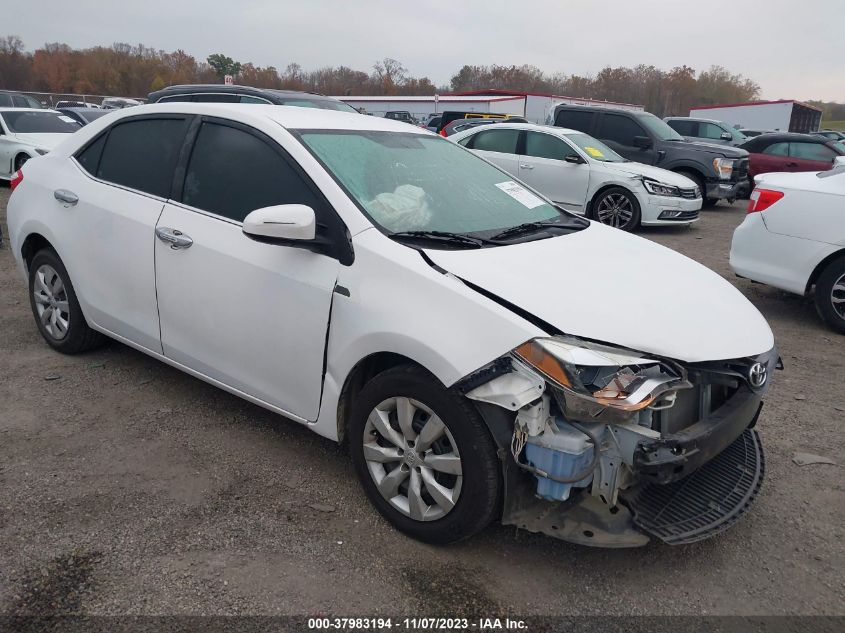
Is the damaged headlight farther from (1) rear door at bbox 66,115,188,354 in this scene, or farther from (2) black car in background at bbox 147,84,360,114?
(2) black car in background at bbox 147,84,360,114

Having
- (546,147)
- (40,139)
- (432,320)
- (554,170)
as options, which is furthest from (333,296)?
(40,139)

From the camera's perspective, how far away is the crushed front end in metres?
2.31

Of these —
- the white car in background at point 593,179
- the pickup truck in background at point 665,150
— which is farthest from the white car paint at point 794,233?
the pickup truck in background at point 665,150

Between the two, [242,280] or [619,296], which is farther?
[242,280]

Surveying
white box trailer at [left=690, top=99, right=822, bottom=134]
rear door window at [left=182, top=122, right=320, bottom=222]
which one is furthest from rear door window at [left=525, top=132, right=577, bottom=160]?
white box trailer at [left=690, top=99, right=822, bottom=134]

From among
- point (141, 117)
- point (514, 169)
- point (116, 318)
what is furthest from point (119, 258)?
point (514, 169)

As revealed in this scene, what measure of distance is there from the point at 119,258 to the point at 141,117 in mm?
862

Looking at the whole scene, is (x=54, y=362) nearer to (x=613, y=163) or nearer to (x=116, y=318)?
A: (x=116, y=318)

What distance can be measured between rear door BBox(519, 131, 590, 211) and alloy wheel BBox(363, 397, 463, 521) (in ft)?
27.8

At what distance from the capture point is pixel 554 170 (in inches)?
417

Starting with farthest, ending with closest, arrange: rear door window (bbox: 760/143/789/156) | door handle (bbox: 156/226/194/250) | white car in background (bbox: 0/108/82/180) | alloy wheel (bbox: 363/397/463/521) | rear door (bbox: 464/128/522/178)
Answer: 1. rear door window (bbox: 760/143/789/156)
2. white car in background (bbox: 0/108/82/180)
3. rear door (bbox: 464/128/522/178)
4. door handle (bbox: 156/226/194/250)
5. alloy wheel (bbox: 363/397/463/521)

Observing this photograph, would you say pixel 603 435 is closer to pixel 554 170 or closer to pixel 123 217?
pixel 123 217

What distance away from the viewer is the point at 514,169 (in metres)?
10.9

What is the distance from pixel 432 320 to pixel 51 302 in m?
3.17
